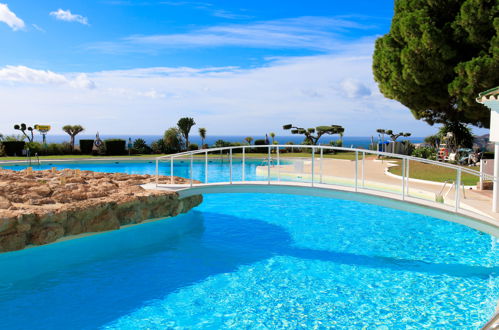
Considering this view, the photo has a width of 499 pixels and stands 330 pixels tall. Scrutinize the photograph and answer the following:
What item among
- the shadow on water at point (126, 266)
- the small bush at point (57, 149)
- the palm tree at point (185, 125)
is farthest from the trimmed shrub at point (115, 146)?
the shadow on water at point (126, 266)

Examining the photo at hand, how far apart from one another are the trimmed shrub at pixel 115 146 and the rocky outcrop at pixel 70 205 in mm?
18574

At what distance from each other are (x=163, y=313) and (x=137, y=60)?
39.1 metres

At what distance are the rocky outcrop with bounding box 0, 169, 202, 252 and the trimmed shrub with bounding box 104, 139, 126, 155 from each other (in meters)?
18.6

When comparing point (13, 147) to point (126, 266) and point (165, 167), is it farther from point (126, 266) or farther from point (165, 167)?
point (126, 266)

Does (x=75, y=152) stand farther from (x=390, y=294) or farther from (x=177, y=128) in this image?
(x=390, y=294)

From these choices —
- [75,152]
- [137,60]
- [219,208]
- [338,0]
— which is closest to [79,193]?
[219,208]

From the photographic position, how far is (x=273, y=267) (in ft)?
28.6

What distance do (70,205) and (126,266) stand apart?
7.93ft

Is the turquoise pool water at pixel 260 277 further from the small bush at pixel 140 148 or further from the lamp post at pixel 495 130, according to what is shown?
the small bush at pixel 140 148

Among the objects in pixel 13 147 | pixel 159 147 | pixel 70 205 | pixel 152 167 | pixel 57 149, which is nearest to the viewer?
pixel 70 205

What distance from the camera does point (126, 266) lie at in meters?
8.86

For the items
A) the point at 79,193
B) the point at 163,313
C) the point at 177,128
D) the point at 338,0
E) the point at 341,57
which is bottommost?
the point at 163,313

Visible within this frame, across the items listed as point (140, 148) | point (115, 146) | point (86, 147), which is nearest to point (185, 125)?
point (140, 148)

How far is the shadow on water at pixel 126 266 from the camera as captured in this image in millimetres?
6934
